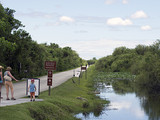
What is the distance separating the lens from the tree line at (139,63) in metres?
46.8

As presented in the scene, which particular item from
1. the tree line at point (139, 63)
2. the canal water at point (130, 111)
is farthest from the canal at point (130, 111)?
the tree line at point (139, 63)

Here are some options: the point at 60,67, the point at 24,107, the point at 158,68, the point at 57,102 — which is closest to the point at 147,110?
the point at 57,102

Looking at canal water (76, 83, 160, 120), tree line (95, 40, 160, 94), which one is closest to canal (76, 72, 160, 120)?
canal water (76, 83, 160, 120)

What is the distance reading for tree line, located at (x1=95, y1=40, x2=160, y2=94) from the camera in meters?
46.8

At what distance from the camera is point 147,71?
47969 millimetres

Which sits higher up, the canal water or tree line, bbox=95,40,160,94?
tree line, bbox=95,40,160,94

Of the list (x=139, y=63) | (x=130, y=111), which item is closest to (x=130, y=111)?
(x=130, y=111)

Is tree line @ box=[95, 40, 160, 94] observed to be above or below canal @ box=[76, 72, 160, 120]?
above

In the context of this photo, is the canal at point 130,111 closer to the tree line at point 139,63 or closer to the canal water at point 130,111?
the canal water at point 130,111

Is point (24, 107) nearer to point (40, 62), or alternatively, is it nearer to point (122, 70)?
point (40, 62)

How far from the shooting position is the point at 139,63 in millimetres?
63156

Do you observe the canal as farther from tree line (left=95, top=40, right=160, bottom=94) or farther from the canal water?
tree line (left=95, top=40, right=160, bottom=94)

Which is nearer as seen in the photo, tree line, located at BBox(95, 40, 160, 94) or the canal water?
the canal water

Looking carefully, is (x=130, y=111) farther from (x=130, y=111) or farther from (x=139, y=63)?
(x=139, y=63)
